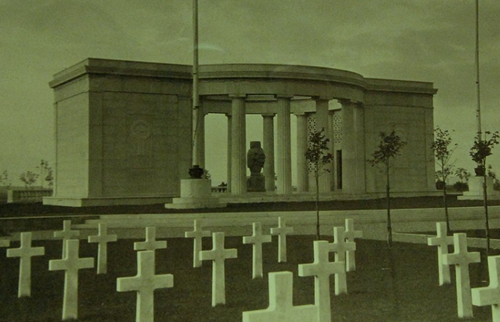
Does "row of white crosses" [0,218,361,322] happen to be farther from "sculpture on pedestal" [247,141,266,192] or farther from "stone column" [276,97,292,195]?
"sculpture on pedestal" [247,141,266,192]

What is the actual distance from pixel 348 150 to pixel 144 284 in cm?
3317

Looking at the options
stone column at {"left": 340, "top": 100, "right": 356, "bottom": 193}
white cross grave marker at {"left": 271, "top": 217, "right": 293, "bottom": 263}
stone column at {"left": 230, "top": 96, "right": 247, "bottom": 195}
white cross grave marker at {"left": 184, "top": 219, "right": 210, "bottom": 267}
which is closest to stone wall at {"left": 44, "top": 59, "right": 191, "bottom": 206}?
stone column at {"left": 230, "top": 96, "right": 247, "bottom": 195}

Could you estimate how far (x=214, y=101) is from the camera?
43312 mm

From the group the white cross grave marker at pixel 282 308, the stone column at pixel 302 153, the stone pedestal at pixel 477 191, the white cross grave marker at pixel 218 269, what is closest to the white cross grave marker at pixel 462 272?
the white cross grave marker at pixel 218 269

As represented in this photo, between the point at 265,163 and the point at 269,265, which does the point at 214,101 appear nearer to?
the point at 265,163

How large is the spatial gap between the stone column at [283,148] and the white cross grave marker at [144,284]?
2936 cm

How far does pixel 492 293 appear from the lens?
578 centimetres

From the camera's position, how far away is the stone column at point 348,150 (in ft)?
127

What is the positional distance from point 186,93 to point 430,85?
19.3 m

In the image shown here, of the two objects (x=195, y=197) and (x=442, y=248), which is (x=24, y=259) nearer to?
(x=442, y=248)

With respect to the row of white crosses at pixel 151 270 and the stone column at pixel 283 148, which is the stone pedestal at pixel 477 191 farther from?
the row of white crosses at pixel 151 270

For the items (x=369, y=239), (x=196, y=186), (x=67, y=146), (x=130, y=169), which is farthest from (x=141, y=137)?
(x=369, y=239)

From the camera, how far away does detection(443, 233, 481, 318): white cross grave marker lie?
7.63 metres

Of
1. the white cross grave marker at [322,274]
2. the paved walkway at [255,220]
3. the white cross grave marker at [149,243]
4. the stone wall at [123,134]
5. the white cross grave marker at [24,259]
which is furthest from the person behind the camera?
the stone wall at [123,134]
